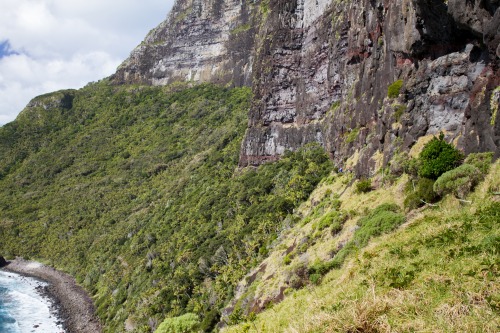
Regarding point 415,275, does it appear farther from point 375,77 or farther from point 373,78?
point 373,78

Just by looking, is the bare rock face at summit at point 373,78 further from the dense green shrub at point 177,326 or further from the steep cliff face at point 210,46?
the steep cliff face at point 210,46

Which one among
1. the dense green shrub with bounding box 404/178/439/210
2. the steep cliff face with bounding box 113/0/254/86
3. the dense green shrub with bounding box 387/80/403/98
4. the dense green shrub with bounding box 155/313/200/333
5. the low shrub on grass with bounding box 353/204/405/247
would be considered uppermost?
the steep cliff face with bounding box 113/0/254/86

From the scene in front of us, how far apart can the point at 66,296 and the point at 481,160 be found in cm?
10052

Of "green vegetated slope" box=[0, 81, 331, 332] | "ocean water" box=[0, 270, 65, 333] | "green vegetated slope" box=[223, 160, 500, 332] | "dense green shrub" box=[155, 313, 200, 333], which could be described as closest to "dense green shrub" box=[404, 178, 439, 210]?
"green vegetated slope" box=[223, 160, 500, 332]

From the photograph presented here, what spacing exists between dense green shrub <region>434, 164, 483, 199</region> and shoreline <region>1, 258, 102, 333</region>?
7652cm

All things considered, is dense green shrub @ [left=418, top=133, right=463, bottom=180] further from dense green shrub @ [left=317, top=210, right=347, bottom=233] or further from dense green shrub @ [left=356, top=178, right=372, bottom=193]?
dense green shrub @ [left=356, top=178, right=372, bottom=193]

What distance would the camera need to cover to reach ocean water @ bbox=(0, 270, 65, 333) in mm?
74062

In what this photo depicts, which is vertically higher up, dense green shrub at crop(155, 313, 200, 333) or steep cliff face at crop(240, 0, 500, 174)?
steep cliff face at crop(240, 0, 500, 174)

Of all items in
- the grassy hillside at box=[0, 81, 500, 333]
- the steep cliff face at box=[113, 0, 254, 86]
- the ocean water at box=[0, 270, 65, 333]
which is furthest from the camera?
the steep cliff face at box=[113, 0, 254, 86]

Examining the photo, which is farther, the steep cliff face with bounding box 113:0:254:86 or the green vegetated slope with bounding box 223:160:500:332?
the steep cliff face with bounding box 113:0:254:86

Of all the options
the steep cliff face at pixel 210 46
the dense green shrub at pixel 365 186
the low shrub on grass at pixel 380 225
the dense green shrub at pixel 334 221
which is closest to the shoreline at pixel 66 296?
the dense green shrub at pixel 334 221

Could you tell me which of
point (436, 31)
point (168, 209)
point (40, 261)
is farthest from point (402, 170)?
point (40, 261)

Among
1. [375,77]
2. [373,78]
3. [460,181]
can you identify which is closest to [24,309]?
[373,78]

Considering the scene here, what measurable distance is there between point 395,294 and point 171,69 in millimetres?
201039
